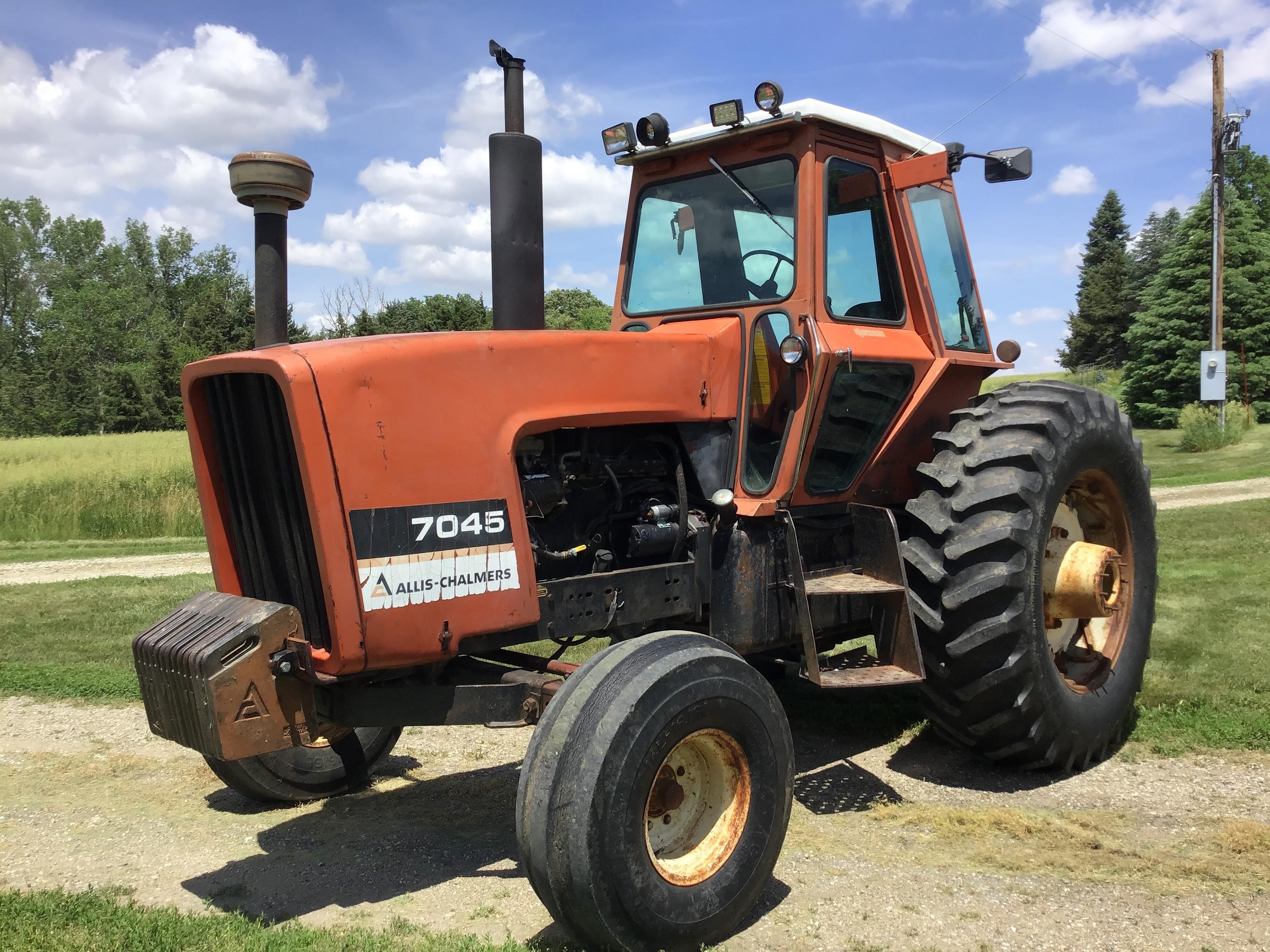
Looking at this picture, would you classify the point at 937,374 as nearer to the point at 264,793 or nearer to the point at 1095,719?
the point at 1095,719

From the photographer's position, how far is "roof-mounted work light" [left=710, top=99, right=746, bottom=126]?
A: 447 cm

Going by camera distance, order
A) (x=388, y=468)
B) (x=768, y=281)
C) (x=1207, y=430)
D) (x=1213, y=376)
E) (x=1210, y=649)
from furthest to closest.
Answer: (x=1207, y=430), (x=1213, y=376), (x=1210, y=649), (x=768, y=281), (x=388, y=468)

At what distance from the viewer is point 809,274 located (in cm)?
442

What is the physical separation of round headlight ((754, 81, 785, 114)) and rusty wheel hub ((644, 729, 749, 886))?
261 centimetres

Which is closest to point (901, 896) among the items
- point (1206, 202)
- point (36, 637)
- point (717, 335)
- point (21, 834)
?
point (717, 335)

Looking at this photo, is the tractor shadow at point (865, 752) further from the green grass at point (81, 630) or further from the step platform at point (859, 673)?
the green grass at point (81, 630)

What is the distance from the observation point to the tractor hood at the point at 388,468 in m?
3.19

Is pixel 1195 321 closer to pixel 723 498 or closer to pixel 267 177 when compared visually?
pixel 723 498

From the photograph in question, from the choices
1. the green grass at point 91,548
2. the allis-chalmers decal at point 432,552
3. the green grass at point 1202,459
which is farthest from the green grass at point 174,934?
Answer: the green grass at point 1202,459

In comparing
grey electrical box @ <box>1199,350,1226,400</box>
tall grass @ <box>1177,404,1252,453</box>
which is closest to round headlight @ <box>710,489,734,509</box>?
grey electrical box @ <box>1199,350,1226,400</box>

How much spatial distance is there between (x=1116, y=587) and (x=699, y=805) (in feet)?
9.90

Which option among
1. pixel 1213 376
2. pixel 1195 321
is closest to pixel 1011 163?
pixel 1213 376

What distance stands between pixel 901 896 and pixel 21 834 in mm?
3530

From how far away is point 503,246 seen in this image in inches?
151
